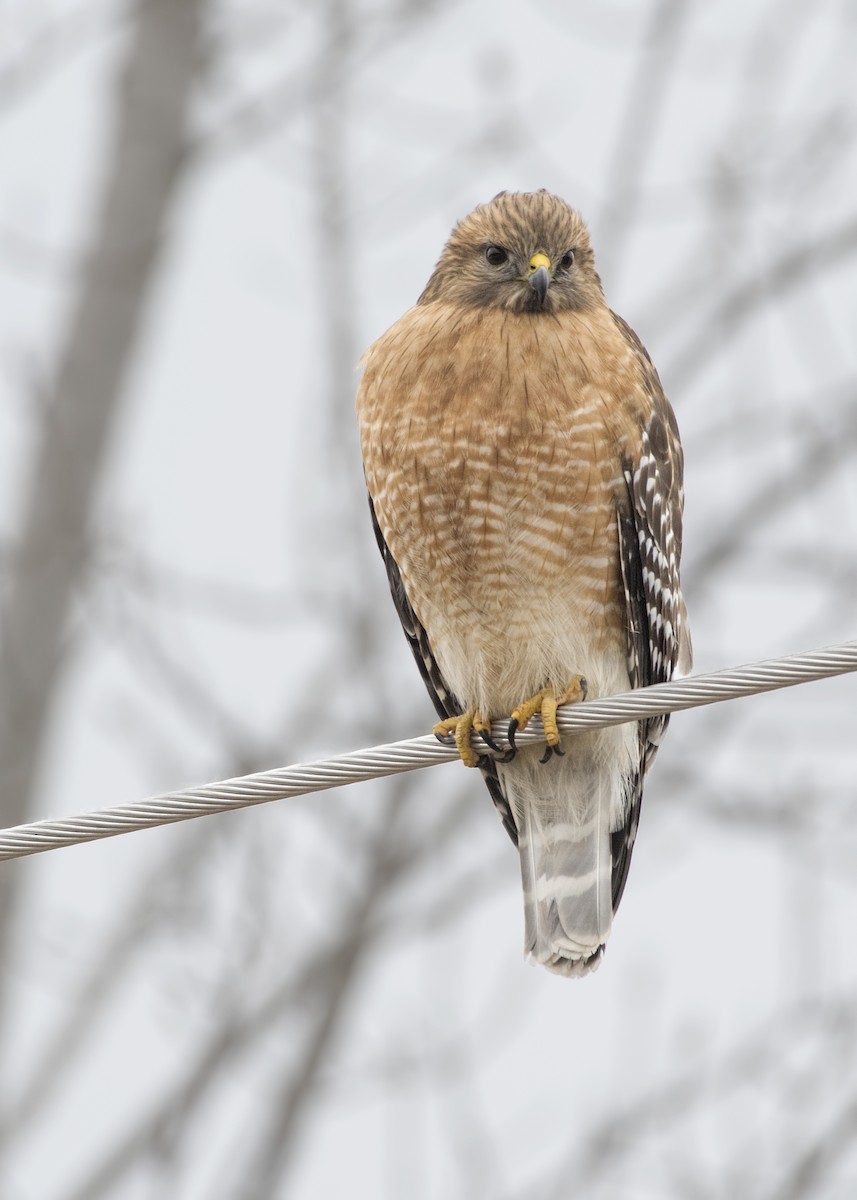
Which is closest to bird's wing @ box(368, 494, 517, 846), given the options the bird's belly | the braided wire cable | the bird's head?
the bird's belly

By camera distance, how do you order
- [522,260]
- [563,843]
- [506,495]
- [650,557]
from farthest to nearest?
[563,843]
[522,260]
[650,557]
[506,495]

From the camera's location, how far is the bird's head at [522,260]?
223 inches

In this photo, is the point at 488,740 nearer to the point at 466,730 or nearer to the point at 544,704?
the point at 466,730

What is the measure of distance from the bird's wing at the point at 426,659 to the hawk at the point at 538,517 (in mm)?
19

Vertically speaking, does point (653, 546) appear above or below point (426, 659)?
above

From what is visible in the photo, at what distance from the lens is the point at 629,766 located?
19.6 feet

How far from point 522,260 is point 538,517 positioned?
82 cm

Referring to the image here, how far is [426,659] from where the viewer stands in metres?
6.08

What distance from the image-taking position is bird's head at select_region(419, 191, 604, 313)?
5.65 m

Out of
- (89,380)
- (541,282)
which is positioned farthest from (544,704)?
(89,380)

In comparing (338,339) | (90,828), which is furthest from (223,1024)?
(90,828)

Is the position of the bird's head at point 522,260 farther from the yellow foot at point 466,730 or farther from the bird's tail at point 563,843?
the bird's tail at point 563,843

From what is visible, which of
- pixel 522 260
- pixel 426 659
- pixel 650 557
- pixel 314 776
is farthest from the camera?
pixel 426 659

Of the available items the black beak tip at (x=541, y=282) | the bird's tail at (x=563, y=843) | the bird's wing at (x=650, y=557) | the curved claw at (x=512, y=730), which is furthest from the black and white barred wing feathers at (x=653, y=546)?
the curved claw at (x=512, y=730)
